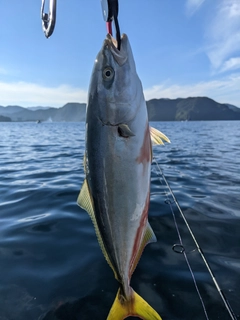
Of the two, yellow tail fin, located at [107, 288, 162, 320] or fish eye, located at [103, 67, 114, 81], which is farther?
yellow tail fin, located at [107, 288, 162, 320]

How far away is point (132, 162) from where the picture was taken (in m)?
1.96

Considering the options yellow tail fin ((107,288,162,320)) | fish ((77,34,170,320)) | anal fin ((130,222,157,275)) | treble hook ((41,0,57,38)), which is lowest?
yellow tail fin ((107,288,162,320))

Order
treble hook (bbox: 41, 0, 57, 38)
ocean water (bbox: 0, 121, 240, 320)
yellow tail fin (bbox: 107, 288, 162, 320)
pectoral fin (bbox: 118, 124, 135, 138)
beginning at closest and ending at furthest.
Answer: pectoral fin (bbox: 118, 124, 135, 138) → yellow tail fin (bbox: 107, 288, 162, 320) → ocean water (bbox: 0, 121, 240, 320) → treble hook (bbox: 41, 0, 57, 38)

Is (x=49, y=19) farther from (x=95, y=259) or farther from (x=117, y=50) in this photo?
(x=95, y=259)

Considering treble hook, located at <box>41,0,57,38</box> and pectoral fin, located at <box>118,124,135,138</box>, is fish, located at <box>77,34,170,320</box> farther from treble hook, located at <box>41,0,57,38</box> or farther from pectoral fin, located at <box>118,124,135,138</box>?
treble hook, located at <box>41,0,57,38</box>

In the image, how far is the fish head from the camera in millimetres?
1963

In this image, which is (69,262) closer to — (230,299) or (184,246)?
(184,246)

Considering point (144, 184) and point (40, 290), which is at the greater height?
point (144, 184)

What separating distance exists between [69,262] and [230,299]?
2373mm

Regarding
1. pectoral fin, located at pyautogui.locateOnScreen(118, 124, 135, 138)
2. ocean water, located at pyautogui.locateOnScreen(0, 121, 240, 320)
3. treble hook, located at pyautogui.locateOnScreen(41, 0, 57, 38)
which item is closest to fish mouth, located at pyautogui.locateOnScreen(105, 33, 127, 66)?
pectoral fin, located at pyautogui.locateOnScreen(118, 124, 135, 138)

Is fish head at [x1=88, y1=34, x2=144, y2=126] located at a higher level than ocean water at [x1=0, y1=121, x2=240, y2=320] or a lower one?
higher

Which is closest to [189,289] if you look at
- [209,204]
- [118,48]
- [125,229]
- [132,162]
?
[125,229]

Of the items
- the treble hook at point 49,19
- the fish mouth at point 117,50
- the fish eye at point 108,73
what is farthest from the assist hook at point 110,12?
the treble hook at point 49,19

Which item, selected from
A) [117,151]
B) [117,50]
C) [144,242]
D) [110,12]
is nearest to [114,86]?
[117,50]
